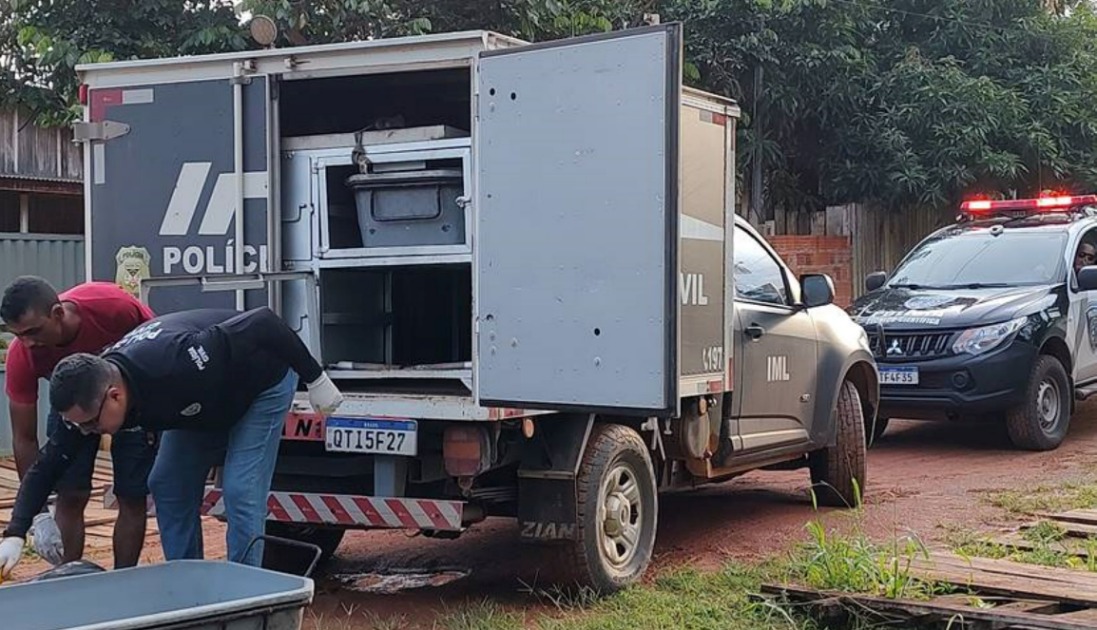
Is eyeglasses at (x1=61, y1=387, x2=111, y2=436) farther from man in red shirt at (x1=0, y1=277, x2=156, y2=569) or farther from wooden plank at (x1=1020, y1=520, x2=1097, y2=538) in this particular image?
wooden plank at (x1=1020, y1=520, x2=1097, y2=538)

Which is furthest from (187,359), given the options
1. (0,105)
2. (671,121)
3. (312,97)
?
(0,105)

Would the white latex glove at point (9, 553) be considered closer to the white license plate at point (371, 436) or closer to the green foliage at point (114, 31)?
the white license plate at point (371, 436)

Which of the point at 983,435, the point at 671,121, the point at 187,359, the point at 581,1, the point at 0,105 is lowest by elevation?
the point at 983,435

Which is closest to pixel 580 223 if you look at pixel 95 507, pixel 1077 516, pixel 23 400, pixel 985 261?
pixel 23 400

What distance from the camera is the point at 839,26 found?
45.1 feet

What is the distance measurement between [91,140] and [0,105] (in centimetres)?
746

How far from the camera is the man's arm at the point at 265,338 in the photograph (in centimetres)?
499

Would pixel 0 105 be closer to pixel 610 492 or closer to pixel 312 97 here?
pixel 312 97

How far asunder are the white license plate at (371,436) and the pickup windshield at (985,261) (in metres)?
6.50

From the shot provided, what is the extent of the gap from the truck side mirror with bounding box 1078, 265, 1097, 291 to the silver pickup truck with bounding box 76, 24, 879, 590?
13.3 ft

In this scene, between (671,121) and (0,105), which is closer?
(671,121)

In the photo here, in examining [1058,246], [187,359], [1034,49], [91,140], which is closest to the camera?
[187,359]

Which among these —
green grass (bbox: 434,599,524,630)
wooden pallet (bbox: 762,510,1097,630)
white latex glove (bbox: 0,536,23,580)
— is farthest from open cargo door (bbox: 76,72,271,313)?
wooden pallet (bbox: 762,510,1097,630)

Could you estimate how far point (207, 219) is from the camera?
6273 mm
